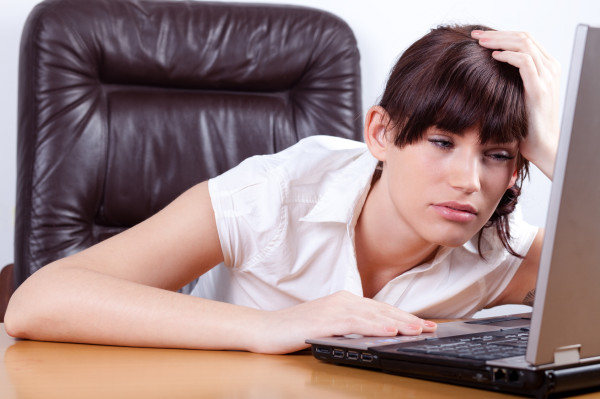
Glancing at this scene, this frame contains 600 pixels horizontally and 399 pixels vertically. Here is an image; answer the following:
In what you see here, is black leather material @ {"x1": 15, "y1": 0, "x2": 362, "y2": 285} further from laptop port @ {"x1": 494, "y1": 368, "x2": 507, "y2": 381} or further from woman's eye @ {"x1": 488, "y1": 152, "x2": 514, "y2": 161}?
laptop port @ {"x1": 494, "y1": 368, "x2": 507, "y2": 381}

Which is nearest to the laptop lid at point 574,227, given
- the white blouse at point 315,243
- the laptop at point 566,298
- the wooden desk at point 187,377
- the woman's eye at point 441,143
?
the laptop at point 566,298

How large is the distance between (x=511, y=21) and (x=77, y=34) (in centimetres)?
141

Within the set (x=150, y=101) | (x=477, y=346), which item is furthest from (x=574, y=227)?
(x=150, y=101)

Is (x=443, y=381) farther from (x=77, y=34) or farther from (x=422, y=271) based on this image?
(x=77, y=34)

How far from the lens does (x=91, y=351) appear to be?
2.71ft

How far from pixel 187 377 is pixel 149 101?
101 centimetres

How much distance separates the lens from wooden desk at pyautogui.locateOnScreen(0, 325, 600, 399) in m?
0.63

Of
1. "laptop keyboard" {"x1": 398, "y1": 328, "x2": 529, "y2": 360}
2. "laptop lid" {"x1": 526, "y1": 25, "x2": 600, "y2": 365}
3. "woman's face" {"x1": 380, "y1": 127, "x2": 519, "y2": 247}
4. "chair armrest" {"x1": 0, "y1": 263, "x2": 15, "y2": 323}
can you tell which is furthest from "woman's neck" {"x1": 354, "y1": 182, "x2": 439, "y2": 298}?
"chair armrest" {"x1": 0, "y1": 263, "x2": 15, "y2": 323}

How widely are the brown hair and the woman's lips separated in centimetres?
9

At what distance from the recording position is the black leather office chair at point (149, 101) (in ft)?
4.93

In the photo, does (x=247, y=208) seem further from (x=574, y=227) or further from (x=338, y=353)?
(x=574, y=227)

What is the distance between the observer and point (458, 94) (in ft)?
3.32

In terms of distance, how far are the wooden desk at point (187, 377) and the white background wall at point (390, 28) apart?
1.29 metres

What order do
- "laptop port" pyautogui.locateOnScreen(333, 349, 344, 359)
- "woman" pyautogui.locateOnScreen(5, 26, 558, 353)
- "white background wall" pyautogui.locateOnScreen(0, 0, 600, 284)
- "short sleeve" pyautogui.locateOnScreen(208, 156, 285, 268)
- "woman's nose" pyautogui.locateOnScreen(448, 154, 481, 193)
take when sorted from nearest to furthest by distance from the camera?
"laptop port" pyautogui.locateOnScreen(333, 349, 344, 359) < "woman" pyautogui.locateOnScreen(5, 26, 558, 353) < "woman's nose" pyautogui.locateOnScreen(448, 154, 481, 193) < "short sleeve" pyautogui.locateOnScreen(208, 156, 285, 268) < "white background wall" pyautogui.locateOnScreen(0, 0, 600, 284)
